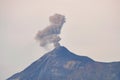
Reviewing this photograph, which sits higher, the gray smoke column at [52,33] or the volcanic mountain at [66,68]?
the gray smoke column at [52,33]

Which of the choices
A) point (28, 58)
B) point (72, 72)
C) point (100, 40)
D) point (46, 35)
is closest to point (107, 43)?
point (100, 40)

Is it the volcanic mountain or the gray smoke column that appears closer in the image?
the volcanic mountain

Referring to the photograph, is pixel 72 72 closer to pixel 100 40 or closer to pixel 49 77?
pixel 49 77

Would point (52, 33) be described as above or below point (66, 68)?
above

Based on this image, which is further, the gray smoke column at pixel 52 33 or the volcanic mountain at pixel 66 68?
the gray smoke column at pixel 52 33

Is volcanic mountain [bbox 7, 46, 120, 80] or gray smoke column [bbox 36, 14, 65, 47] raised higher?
gray smoke column [bbox 36, 14, 65, 47]
